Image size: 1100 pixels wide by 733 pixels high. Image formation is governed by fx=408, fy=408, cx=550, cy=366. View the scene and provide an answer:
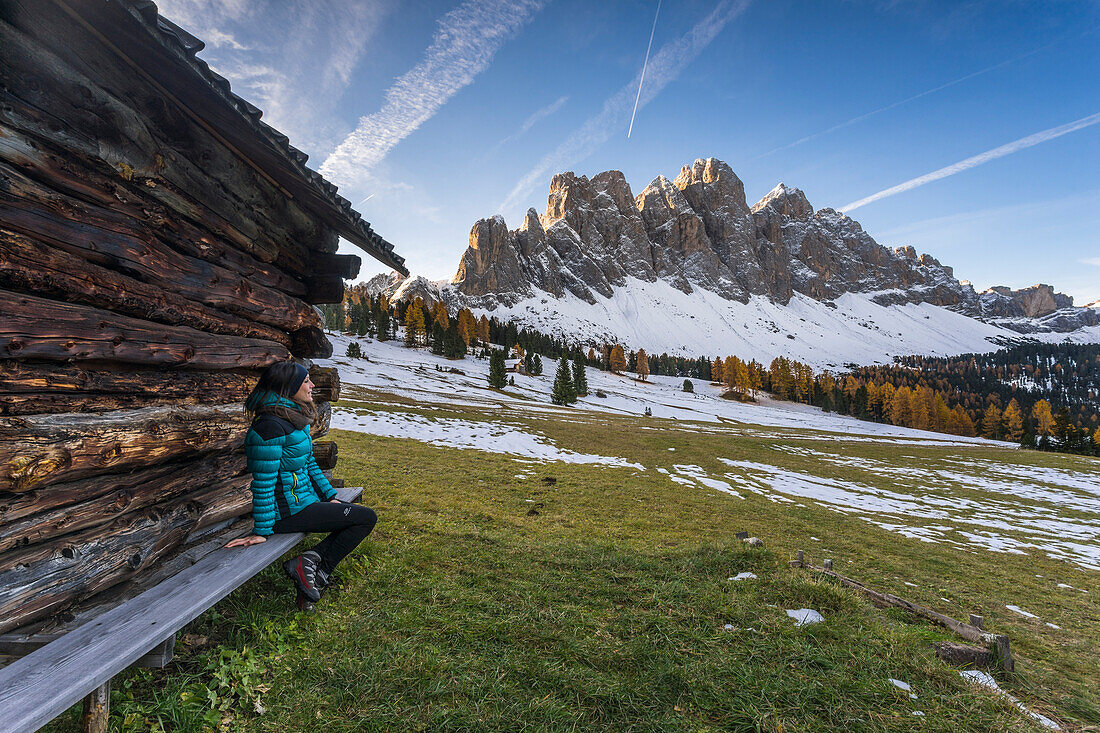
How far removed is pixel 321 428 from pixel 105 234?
4.16 m

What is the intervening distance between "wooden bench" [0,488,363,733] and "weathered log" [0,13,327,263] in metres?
3.95

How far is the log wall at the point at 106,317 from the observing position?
3215 millimetres

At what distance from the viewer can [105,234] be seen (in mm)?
3908

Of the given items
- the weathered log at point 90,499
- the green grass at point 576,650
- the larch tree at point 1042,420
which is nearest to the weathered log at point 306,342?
the weathered log at point 90,499

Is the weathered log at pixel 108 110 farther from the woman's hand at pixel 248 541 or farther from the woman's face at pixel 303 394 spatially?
the woman's hand at pixel 248 541

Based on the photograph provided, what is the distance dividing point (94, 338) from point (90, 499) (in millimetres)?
1458

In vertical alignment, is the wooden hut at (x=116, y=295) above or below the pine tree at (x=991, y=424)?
above

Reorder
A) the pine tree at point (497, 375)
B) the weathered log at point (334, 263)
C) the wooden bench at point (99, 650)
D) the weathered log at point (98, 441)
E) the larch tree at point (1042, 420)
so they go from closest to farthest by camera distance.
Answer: the wooden bench at point (99, 650) < the weathered log at point (98, 441) < the weathered log at point (334, 263) < the pine tree at point (497, 375) < the larch tree at point (1042, 420)

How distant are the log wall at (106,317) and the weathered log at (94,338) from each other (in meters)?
0.01

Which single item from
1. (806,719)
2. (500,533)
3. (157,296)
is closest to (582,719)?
(806,719)

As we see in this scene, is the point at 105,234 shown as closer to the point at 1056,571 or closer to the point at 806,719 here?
the point at 806,719

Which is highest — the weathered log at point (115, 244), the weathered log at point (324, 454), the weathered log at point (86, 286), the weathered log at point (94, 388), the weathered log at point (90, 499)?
the weathered log at point (115, 244)

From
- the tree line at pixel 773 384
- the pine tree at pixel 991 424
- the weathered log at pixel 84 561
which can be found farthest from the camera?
the pine tree at pixel 991 424

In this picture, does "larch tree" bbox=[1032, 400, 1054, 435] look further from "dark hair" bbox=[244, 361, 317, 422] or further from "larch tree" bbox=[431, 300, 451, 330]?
"larch tree" bbox=[431, 300, 451, 330]
